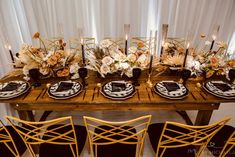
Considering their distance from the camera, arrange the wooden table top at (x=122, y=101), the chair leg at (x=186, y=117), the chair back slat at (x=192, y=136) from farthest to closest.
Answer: the chair leg at (x=186, y=117) → the wooden table top at (x=122, y=101) → the chair back slat at (x=192, y=136)

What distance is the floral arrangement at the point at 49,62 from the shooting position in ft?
5.15

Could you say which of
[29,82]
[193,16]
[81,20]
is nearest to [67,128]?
[29,82]

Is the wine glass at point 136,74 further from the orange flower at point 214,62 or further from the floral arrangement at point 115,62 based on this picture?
the orange flower at point 214,62

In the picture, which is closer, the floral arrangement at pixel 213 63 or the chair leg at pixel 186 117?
the floral arrangement at pixel 213 63

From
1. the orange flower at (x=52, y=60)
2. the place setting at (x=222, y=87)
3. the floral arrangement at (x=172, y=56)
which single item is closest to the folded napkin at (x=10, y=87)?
the orange flower at (x=52, y=60)

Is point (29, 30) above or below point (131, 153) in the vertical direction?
above

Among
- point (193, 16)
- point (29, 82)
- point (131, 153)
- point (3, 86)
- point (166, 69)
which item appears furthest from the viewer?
point (193, 16)

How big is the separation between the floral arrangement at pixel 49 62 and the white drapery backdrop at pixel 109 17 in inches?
44.7

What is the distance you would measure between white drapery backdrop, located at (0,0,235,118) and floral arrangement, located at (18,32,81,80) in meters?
1.14

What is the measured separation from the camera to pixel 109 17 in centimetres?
291

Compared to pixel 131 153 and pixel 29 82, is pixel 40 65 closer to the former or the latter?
pixel 29 82

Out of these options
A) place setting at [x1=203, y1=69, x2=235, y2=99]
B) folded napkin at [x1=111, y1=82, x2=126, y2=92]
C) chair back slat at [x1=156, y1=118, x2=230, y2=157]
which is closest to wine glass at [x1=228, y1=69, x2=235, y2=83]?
place setting at [x1=203, y1=69, x2=235, y2=99]

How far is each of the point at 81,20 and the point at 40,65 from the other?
5.15ft

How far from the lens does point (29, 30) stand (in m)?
2.89
